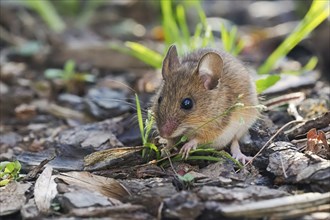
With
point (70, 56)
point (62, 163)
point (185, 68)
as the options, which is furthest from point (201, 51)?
point (70, 56)

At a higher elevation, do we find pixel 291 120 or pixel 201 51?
pixel 201 51

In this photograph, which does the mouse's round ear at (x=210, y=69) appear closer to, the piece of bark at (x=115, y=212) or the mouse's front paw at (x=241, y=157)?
the mouse's front paw at (x=241, y=157)

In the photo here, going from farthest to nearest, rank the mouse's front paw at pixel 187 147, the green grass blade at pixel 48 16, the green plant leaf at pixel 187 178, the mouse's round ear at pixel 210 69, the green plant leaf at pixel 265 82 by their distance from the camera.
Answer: the green grass blade at pixel 48 16 → the green plant leaf at pixel 265 82 → the mouse's round ear at pixel 210 69 → the mouse's front paw at pixel 187 147 → the green plant leaf at pixel 187 178

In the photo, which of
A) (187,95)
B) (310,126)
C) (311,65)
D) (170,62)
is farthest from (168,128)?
(311,65)

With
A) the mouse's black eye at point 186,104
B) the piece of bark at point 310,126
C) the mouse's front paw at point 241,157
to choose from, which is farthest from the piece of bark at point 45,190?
the piece of bark at point 310,126

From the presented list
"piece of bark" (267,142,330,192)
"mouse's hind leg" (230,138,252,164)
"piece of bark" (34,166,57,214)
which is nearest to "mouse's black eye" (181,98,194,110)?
"mouse's hind leg" (230,138,252,164)

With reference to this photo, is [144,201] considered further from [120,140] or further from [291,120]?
[291,120]

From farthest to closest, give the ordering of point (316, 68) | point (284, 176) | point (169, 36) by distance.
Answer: point (316, 68) < point (169, 36) < point (284, 176)

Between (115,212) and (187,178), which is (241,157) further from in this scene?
(115,212)
